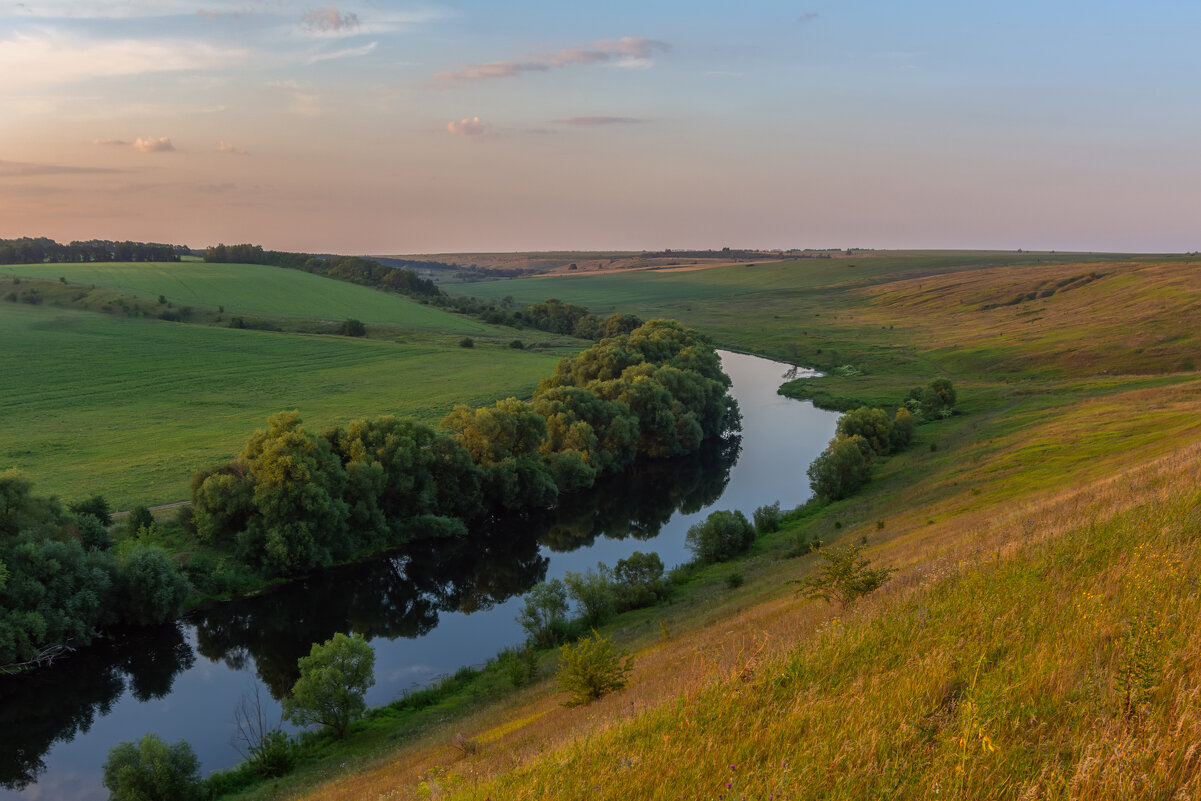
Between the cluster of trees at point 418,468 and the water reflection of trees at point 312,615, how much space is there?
1827 mm

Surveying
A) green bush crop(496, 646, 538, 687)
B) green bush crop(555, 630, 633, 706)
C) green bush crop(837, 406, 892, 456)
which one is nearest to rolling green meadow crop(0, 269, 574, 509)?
green bush crop(496, 646, 538, 687)

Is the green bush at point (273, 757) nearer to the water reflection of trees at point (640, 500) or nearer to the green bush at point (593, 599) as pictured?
the green bush at point (593, 599)

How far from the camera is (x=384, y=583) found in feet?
134

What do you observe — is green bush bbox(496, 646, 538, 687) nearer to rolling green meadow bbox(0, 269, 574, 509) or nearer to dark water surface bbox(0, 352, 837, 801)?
dark water surface bbox(0, 352, 837, 801)

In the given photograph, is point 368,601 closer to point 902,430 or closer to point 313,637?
point 313,637

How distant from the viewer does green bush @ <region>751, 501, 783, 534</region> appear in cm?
4488

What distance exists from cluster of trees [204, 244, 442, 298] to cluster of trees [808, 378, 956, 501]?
4582 inches

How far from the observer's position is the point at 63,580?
31.8 meters

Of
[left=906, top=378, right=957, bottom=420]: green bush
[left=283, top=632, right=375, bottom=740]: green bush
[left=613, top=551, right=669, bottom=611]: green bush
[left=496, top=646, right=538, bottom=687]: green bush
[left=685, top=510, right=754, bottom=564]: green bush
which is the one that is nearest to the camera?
[left=283, top=632, right=375, bottom=740]: green bush

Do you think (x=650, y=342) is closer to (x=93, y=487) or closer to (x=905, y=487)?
(x=905, y=487)

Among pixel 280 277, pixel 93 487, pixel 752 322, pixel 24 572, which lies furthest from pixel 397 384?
pixel 752 322

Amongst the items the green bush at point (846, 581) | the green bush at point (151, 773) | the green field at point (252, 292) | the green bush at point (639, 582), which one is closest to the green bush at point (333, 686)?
the green bush at point (151, 773)

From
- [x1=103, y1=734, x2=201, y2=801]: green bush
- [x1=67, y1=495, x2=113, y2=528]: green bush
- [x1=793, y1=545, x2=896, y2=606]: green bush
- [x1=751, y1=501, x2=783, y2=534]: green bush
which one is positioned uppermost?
[x1=793, y1=545, x2=896, y2=606]: green bush

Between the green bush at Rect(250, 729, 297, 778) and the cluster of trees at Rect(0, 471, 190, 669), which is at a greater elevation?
the cluster of trees at Rect(0, 471, 190, 669)
